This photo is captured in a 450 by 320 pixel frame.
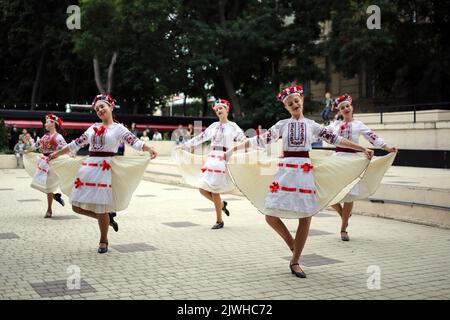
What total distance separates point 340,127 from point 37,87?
41458 mm

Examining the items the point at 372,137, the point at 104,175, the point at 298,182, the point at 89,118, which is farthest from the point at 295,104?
the point at 89,118

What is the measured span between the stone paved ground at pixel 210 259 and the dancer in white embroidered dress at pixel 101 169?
0.59 m

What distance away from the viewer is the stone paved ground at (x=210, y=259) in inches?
201

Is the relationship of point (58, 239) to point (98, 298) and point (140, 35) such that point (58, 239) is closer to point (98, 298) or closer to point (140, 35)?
point (98, 298)

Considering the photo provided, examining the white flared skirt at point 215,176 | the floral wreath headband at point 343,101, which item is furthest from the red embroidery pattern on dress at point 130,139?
the floral wreath headband at point 343,101

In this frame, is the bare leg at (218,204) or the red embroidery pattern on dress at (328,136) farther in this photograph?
the bare leg at (218,204)

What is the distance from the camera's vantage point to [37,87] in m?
45.3

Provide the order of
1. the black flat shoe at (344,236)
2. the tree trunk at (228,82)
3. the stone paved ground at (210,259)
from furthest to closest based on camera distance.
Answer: the tree trunk at (228,82), the black flat shoe at (344,236), the stone paved ground at (210,259)

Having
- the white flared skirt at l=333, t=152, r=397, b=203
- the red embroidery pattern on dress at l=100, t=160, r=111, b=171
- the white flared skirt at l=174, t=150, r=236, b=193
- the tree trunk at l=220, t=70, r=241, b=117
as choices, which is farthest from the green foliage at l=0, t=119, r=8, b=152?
the white flared skirt at l=333, t=152, r=397, b=203

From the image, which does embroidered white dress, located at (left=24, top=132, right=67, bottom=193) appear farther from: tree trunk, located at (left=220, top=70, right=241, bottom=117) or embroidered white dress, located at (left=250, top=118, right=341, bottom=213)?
tree trunk, located at (left=220, top=70, right=241, bottom=117)

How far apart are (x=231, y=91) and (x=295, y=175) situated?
33.0 meters

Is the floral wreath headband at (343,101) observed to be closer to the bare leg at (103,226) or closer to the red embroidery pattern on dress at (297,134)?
the red embroidery pattern on dress at (297,134)

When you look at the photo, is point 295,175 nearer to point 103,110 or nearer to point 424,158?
point 103,110

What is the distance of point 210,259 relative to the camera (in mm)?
6551
